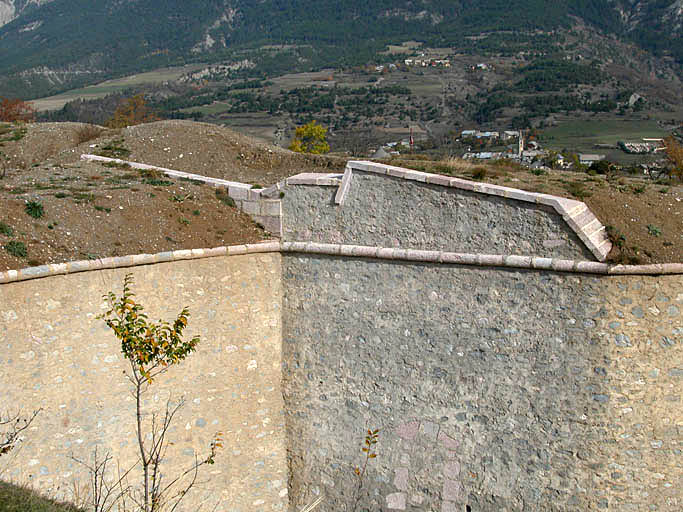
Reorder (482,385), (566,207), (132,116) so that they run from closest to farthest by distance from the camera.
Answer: (566,207)
(482,385)
(132,116)

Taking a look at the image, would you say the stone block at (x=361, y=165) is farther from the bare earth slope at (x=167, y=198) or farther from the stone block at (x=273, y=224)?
the bare earth slope at (x=167, y=198)

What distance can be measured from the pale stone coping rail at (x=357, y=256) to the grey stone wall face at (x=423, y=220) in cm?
13

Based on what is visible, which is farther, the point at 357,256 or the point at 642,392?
the point at 357,256

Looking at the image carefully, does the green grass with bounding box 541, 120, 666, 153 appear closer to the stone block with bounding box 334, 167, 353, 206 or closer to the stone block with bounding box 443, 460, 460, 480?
the stone block with bounding box 334, 167, 353, 206

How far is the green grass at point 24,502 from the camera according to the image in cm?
662

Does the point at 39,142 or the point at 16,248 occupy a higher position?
the point at 16,248

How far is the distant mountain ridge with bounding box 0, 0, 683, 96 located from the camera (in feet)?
303

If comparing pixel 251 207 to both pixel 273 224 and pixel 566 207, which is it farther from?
pixel 566 207

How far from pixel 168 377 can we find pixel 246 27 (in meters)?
130

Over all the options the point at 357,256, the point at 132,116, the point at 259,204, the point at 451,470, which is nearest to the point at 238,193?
the point at 259,204

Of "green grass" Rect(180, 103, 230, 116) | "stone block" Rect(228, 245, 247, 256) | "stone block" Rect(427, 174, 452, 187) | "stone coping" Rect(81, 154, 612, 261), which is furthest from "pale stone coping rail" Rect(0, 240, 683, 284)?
"green grass" Rect(180, 103, 230, 116)

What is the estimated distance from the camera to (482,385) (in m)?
9.04

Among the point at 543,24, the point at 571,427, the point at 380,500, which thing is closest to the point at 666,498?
the point at 571,427

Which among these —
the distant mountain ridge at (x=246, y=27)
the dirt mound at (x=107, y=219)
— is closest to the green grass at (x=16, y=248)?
the dirt mound at (x=107, y=219)
